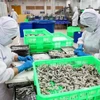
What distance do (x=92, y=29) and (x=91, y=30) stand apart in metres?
0.03

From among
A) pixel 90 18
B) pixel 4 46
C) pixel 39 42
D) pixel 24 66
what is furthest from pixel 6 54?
pixel 90 18

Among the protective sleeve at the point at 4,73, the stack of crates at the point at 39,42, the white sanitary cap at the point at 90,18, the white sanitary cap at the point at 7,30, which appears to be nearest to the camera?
the protective sleeve at the point at 4,73

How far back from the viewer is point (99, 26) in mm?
1575

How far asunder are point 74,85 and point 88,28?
97 cm

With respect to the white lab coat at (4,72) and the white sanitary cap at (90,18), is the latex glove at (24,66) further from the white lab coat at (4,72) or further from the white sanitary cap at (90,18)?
the white sanitary cap at (90,18)

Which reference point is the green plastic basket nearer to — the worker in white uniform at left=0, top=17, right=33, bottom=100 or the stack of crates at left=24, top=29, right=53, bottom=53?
the stack of crates at left=24, top=29, right=53, bottom=53

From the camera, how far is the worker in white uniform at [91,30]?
4.88ft

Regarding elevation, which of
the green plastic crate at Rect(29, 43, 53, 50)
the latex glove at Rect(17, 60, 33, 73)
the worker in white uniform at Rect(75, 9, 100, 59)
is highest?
the worker in white uniform at Rect(75, 9, 100, 59)

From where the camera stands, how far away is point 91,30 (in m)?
1.61

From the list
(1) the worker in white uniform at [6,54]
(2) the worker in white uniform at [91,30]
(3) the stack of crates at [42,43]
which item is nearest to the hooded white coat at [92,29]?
(2) the worker in white uniform at [91,30]

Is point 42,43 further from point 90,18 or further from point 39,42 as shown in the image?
point 90,18

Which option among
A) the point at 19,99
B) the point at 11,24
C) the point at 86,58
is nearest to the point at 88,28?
the point at 86,58

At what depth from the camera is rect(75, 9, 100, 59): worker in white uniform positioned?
149cm

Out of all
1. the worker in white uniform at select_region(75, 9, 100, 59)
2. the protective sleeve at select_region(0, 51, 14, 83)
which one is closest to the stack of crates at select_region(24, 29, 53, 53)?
the worker in white uniform at select_region(75, 9, 100, 59)
